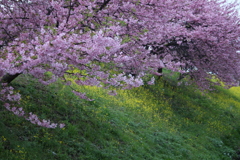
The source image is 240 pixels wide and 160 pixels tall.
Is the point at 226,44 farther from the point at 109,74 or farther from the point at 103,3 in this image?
the point at 109,74

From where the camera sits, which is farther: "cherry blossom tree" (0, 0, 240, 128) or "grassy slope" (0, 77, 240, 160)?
"grassy slope" (0, 77, 240, 160)

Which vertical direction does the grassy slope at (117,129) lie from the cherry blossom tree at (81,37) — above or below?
below

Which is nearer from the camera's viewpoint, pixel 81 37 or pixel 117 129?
pixel 81 37

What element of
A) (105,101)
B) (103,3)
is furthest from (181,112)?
(103,3)

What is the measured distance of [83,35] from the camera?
5094 mm

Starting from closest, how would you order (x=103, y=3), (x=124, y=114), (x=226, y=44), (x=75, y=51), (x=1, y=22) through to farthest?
1. (x=75, y=51)
2. (x=1, y=22)
3. (x=103, y=3)
4. (x=124, y=114)
5. (x=226, y=44)

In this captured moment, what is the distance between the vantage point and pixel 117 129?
973 centimetres

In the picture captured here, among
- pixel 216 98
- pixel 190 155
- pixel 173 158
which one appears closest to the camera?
pixel 173 158

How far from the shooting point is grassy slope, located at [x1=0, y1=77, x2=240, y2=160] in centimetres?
696

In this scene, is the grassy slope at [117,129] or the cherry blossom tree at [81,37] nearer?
the cherry blossom tree at [81,37]

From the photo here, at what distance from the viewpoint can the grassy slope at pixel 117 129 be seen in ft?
22.8

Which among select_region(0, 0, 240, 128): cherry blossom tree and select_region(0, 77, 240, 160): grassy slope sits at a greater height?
select_region(0, 0, 240, 128): cherry blossom tree

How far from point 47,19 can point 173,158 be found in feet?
22.4

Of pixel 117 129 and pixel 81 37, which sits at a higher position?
pixel 81 37
